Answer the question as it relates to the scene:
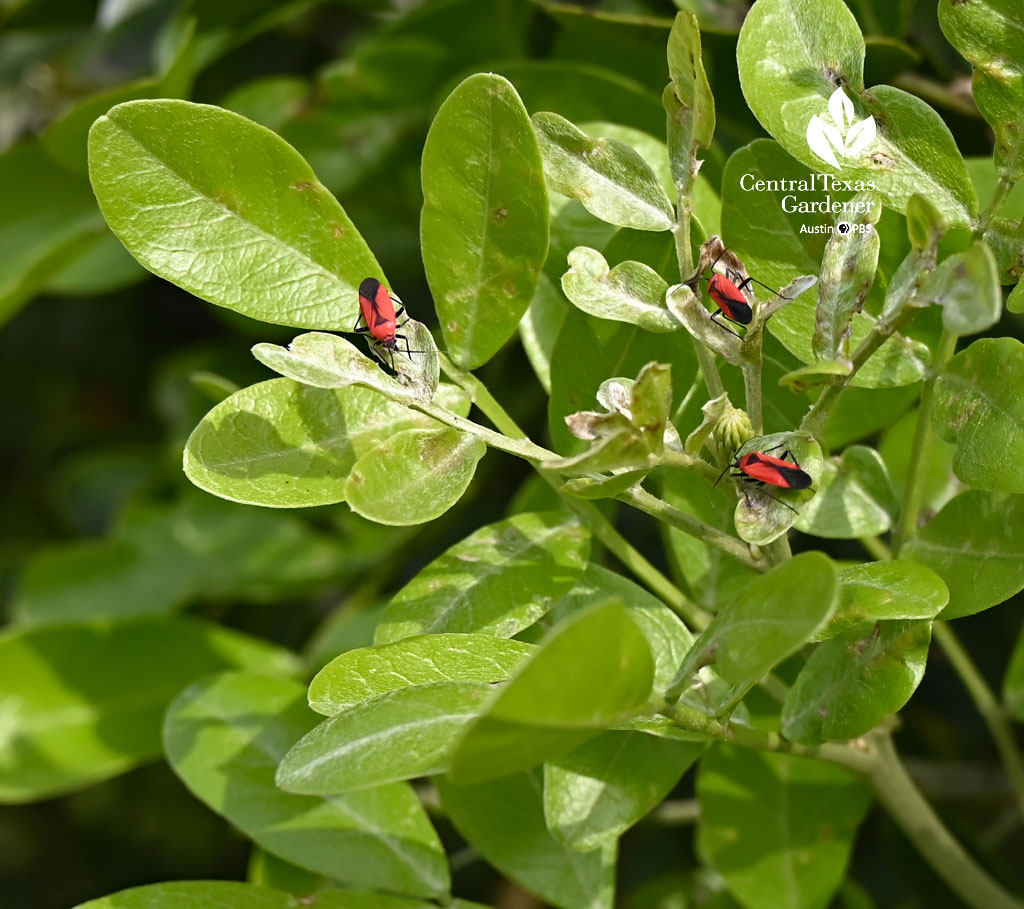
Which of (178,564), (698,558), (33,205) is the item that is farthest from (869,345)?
(33,205)

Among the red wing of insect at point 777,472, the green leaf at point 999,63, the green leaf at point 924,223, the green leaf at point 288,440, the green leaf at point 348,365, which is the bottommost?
the green leaf at point 288,440

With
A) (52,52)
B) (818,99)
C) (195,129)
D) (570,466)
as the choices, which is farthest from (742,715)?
(52,52)

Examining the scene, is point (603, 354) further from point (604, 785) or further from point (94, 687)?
point (94, 687)

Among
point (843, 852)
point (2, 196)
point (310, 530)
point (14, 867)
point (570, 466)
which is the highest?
point (570, 466)

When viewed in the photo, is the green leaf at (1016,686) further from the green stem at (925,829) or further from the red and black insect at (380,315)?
the red and black insect at (380,315)

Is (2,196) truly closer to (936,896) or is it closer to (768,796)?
(768,796)

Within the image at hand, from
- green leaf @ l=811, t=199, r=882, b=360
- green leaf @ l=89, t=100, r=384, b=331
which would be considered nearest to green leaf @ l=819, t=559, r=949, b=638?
green leaf @ l=811, t=199, r=882, b=360

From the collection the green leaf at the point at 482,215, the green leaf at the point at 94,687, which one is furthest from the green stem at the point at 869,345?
the green leaf at the point at 94,687
